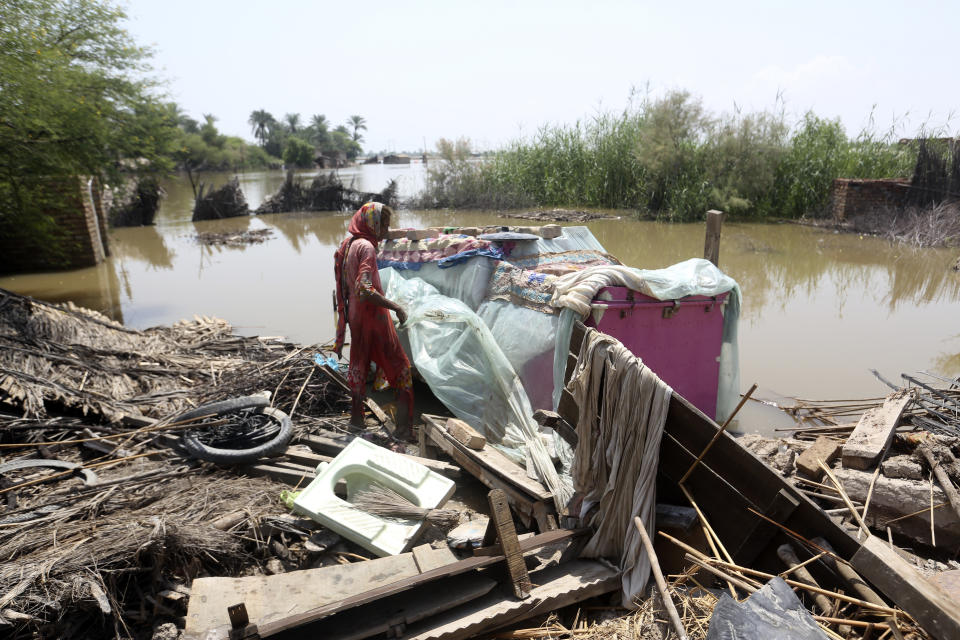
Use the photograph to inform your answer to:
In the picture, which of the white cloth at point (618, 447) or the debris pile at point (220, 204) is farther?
the debris pile at point (220, 204)

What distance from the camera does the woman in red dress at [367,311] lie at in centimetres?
403

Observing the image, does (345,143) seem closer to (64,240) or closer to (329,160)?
(329,160)

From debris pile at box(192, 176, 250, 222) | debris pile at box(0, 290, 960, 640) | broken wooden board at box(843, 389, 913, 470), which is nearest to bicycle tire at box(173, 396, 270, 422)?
debris pile at box(0, 290, 960, 640)

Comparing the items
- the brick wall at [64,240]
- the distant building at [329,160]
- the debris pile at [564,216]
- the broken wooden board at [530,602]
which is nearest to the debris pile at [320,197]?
the debris pile at [564,216]

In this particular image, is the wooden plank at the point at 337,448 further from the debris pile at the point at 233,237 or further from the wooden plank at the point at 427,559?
the debris pile at the point at 233,237

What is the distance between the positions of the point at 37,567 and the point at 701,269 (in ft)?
14.6

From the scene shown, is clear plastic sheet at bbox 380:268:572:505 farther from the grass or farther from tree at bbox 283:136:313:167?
tree at bbox 283:136:313:167

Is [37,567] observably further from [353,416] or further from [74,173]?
[74,173]

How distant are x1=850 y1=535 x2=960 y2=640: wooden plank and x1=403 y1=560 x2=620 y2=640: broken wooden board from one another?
941 millimetres

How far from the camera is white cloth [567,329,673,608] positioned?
2383mm

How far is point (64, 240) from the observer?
11.2m

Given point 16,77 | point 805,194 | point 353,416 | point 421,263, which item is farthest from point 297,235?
point 805,194

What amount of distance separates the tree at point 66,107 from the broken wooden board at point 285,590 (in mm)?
7511

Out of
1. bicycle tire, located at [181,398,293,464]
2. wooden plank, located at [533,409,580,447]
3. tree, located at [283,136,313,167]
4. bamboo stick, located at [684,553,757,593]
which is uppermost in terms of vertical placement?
tree, located at [283,136,313,167]
